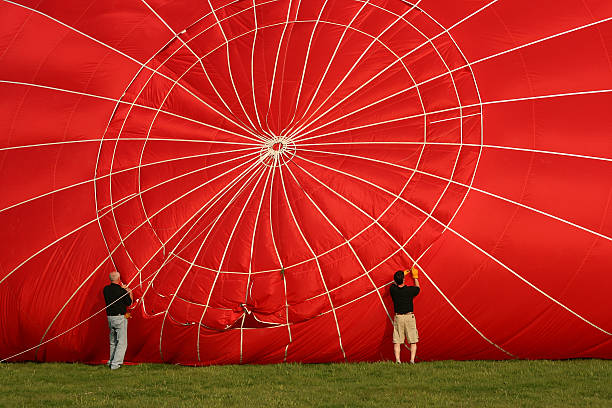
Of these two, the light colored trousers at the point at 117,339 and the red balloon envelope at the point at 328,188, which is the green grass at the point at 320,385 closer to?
the light colored trousers at the point at 117,339

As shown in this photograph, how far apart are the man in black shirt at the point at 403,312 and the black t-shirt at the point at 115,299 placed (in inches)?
110

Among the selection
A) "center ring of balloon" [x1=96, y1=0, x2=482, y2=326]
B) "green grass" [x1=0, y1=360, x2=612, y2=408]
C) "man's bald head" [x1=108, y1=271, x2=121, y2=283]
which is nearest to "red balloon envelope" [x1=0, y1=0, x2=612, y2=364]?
"center ring of balloon" [x1=96, y1=0, x2=482, y2=326]

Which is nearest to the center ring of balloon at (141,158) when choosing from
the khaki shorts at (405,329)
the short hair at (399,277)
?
the short hair at (399,277)

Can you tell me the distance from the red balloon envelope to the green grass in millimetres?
365

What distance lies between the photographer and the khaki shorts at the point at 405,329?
8.66 metres

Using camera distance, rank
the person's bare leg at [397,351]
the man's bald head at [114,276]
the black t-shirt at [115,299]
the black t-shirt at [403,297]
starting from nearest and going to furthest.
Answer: the black t-shirt at [403,297]
the person's bare leg at [397,351]
the black t-shirt at [115,299]
the man's bald head at [114,276]

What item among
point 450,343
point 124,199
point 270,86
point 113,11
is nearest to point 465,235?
point 450,343

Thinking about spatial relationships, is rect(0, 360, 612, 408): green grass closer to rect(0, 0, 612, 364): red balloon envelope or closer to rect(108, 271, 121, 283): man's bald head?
rect(0, 0, 612, 364): red balloon envelope

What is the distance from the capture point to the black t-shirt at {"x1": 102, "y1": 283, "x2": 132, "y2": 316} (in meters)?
8.91

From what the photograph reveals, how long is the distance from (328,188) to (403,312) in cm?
150

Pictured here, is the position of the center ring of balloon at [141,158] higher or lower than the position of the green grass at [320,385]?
higher

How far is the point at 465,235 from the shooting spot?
8.80 meters

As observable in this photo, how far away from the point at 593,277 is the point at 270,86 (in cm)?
388

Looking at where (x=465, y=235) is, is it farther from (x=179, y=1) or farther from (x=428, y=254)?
(x=179, y=1)
